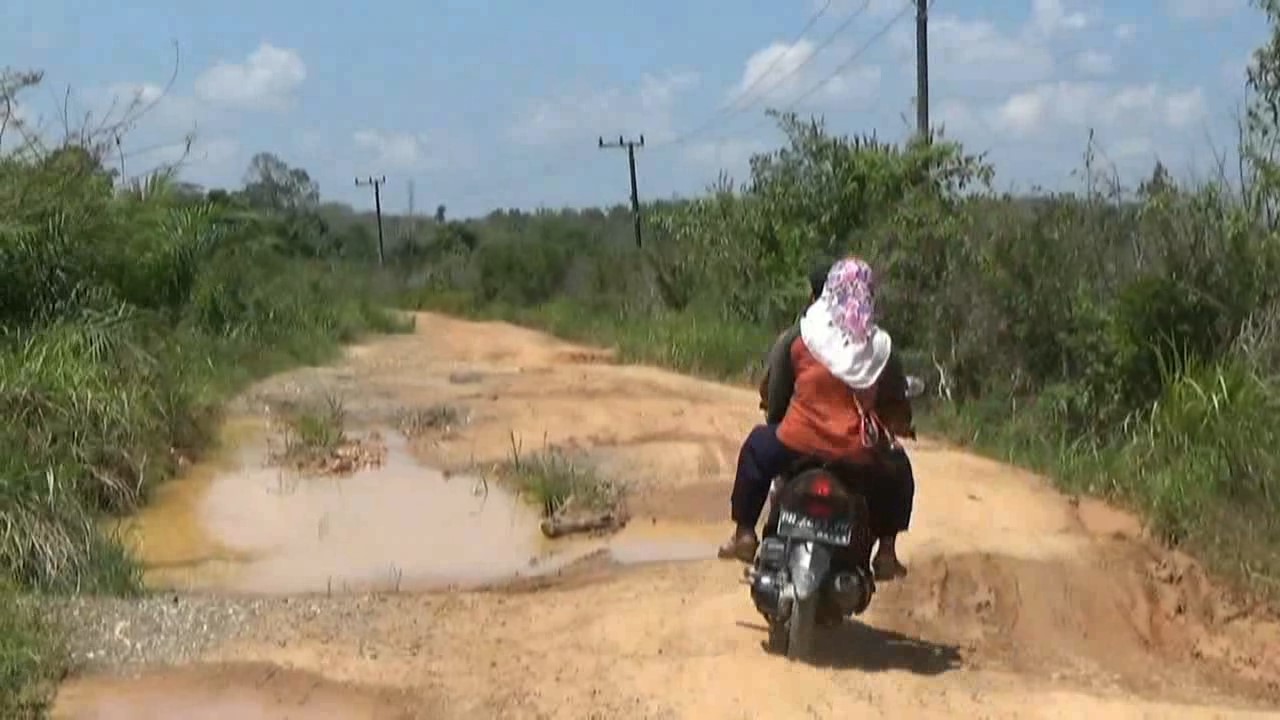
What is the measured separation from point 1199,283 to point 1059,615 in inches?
192

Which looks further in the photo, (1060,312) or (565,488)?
(1060,312)

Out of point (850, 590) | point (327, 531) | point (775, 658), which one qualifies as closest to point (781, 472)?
point (850, 590)

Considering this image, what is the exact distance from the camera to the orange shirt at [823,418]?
6992 mm

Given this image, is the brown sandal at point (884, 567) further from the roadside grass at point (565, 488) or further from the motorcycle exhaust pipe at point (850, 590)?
the roadside grass at point (565, 488)

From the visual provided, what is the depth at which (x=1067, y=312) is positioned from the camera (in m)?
14.0

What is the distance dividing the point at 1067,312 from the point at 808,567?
782cm

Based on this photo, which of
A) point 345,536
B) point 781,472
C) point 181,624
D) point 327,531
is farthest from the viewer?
point 327,531

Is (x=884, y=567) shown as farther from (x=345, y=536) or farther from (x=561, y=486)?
(x=345, y=536)

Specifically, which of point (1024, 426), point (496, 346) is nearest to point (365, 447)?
point (1024, 426)

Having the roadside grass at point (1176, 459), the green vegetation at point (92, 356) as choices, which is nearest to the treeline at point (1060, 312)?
the roadside grass at point (1176, 459)

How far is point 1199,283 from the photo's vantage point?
12.4 meters

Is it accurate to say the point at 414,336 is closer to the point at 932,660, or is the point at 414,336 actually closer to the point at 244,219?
the point at 244,219

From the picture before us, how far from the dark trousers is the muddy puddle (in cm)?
279

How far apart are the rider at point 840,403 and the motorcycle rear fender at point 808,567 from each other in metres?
0.40
